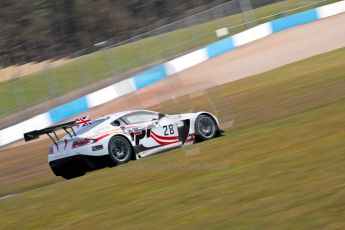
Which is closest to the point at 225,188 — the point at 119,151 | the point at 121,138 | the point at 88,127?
the point at 119,151

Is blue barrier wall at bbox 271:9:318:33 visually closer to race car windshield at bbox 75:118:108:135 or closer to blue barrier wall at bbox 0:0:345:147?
blue barrier wall at bbox 0:0:345:147

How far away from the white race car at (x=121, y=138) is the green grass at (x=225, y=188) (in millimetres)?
492

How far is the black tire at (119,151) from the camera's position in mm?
12980

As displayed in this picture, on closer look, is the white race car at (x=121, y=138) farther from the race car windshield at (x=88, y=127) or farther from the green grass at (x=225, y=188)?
the green grass at (x=225, y=188)

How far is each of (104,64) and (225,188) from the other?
2114 centimetres

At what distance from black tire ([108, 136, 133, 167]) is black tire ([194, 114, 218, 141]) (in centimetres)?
150

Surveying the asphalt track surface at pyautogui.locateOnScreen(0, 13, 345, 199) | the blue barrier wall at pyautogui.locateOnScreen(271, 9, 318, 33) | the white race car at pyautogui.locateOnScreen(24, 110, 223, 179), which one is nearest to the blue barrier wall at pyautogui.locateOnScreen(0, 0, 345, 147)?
the blue barrier wall at pyautogui.locateOnScreen(271, 9, 318, 33)

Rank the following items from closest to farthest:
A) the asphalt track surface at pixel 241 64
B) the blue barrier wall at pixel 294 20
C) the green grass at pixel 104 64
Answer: the asphalt track surface at pixel 241 64
the green grass at pixel 104 64
the blue barrier wall at pixel 294 20

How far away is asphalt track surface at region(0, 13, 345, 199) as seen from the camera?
988 inches

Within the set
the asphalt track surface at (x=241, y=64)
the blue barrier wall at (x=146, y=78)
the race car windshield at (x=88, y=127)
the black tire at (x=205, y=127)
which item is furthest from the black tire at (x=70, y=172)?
the blue barrier wall at (x=146, y=78)

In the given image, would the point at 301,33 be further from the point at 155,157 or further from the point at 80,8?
the point at 80,8

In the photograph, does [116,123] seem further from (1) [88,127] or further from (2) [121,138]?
(1) [88,127]

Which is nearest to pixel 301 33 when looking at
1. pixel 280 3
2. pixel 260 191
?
pixel 280 3

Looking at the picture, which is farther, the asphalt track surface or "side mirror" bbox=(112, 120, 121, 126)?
the asphalt track surface
